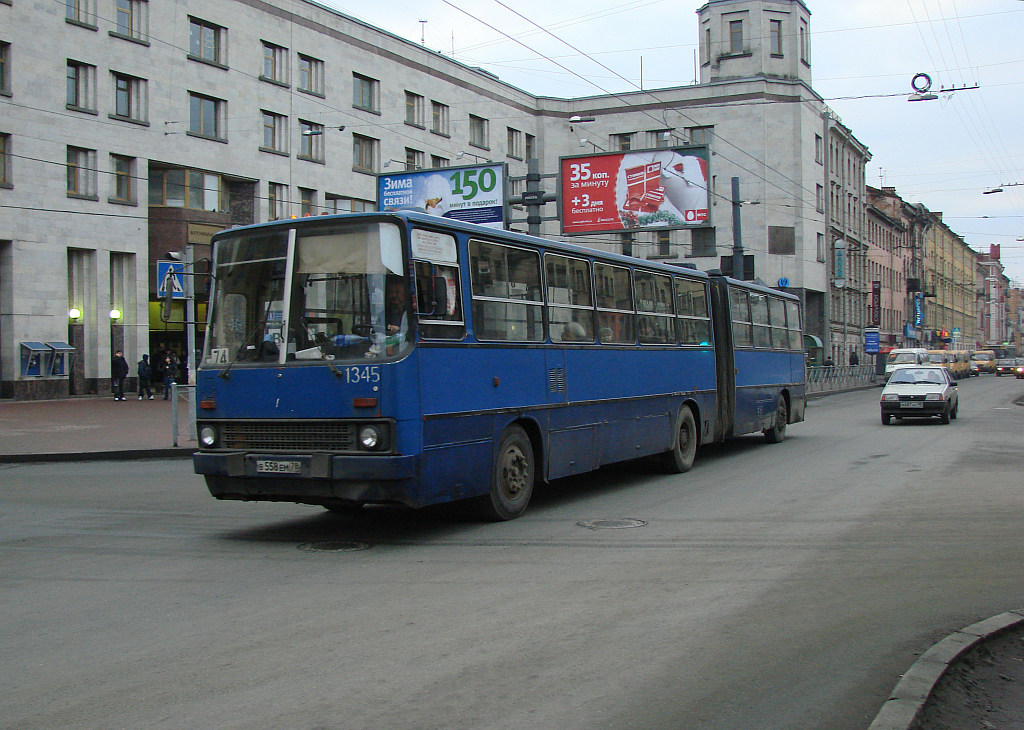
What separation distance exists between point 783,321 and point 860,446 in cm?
309

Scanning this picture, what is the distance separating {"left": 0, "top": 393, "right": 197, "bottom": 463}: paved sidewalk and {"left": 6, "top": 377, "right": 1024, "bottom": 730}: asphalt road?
5378 millimetres

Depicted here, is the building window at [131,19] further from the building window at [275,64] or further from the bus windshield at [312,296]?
the bus windshield at [312,296]

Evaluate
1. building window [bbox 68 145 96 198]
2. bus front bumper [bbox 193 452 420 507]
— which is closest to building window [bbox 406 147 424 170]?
building window [bbox 68 145 96 198]

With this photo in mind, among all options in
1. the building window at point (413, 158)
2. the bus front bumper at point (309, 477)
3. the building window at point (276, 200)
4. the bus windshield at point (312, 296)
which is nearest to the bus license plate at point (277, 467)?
the bus front bumper at point (309, 477)

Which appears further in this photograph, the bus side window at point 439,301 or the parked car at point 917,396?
the parked car at point 917,396

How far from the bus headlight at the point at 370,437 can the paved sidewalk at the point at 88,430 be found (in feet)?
33.4

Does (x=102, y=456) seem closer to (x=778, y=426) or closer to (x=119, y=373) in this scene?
(x=778, y=426)

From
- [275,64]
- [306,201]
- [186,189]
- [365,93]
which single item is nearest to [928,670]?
[186,189]

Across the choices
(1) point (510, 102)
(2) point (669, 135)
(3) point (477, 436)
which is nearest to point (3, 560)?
(3) point (477, 436)

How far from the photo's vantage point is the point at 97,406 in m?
31.4

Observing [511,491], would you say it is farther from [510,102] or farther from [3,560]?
[510,102]

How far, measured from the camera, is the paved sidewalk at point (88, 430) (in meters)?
17.6

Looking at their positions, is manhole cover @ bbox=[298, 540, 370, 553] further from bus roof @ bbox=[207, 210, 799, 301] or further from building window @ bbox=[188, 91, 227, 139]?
building window @ bbox=[188, 91, 227, 139]

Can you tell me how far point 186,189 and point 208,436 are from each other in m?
32.7
